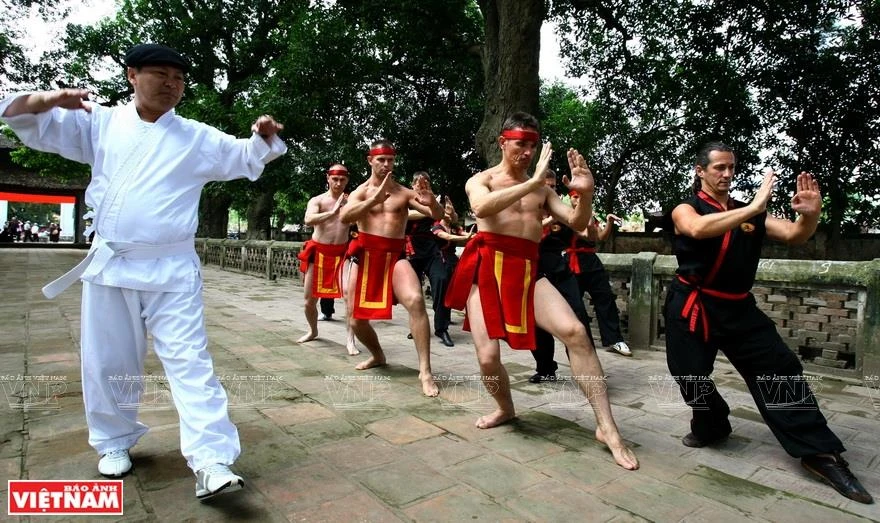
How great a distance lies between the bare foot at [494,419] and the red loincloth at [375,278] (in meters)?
1.51

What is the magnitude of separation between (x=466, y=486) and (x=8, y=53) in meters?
21.1

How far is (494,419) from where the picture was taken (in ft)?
11.1

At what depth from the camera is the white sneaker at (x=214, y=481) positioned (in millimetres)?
2217

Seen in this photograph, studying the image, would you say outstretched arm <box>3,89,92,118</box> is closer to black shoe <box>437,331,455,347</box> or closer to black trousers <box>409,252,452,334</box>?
black trousers <box>409,252,452,334</box>

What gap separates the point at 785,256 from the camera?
1334 cm

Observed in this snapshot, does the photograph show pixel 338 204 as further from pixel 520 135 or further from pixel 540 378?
pixel 520 135

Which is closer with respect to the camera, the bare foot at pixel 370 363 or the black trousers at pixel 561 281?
the black trousers at pixel 561 281

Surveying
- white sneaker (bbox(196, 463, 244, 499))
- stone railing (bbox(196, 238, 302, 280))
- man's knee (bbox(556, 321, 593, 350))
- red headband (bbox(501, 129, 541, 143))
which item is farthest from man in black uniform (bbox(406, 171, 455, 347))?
stone railing (bbox(196, 238, 302, 280))

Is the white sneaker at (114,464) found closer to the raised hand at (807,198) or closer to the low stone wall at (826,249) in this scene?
the raised hand at (807,198)

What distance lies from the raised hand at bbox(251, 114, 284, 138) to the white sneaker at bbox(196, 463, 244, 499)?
5.11 feet

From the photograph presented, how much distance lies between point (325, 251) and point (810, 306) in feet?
16.2

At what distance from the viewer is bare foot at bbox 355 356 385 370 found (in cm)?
493

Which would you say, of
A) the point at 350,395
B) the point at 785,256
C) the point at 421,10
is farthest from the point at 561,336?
the point at 785,256

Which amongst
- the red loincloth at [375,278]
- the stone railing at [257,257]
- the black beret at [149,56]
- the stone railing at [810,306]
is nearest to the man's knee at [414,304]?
the red loincloth at [375,278]
